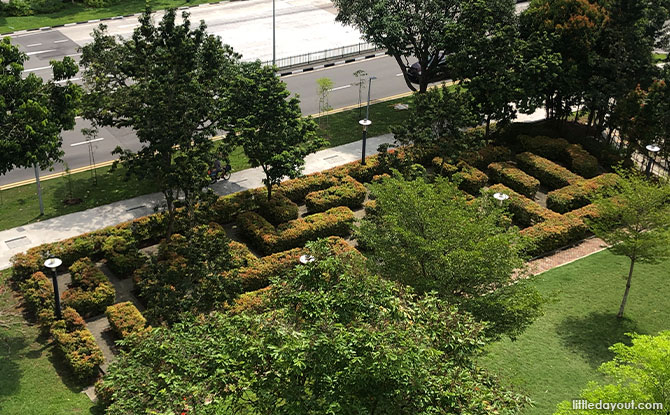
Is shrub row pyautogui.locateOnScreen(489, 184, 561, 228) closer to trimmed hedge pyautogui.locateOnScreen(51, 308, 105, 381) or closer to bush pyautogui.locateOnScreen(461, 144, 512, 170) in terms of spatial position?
bush pyautogui.locateOnScreen(461, 144, 512, 170)

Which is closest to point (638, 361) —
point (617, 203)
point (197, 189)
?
point (617, 203)

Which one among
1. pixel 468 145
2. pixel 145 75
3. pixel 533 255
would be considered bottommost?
pixel 533 255

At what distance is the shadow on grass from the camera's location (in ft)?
82.1

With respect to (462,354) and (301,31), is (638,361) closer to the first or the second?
(462,354)

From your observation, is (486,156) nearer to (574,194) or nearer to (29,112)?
(574,194)

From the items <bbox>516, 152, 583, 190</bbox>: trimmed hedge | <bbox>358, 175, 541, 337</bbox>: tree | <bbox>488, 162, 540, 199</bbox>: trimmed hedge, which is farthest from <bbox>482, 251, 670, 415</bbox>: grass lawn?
<bbox>516, 152, 583, 190</bbox>: trimmed hedge

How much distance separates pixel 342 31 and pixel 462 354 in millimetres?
41655

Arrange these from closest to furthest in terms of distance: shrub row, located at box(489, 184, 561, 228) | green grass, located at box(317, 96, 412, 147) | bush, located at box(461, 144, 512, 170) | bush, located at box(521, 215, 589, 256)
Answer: bush, located at box(521, 215, 589, 256) → shrub row, located at box(489, 184, 561, 228) → bush, located at box(461, 144, 512, 170) → green grass, located at box(317, 96, 412, 147)

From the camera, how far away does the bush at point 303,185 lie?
33.4 meters

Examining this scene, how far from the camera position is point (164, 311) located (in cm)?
2442

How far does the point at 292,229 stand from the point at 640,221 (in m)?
13.2

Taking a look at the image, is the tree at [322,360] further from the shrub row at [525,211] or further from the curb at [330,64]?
the curb at [330,64]

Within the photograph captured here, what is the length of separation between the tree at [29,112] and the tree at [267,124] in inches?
287

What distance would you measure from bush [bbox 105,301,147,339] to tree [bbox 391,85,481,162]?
14792 mm
